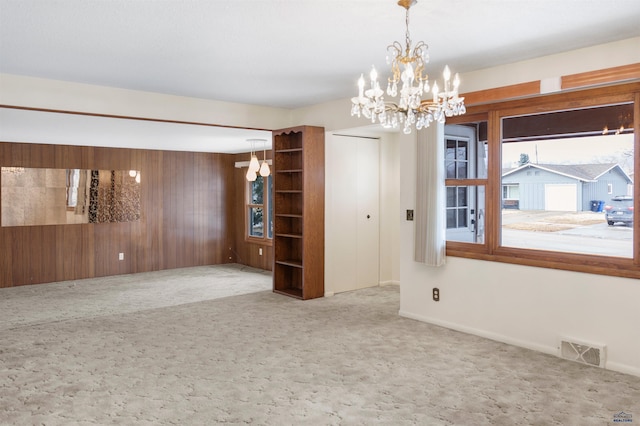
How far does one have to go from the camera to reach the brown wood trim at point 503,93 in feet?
13.1

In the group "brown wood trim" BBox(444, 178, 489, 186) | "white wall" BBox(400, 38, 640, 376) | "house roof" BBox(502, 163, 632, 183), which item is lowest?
"white wall" BBox(400, 38, 640, 376)

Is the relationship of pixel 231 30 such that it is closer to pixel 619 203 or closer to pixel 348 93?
pixel 348 93

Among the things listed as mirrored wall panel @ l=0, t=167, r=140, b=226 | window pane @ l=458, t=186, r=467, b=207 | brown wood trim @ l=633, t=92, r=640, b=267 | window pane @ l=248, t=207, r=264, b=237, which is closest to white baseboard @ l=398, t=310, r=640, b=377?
brown wood trim @ l=633, t=92, r=640, b=267

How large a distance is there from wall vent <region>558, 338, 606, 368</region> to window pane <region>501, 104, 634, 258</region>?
0.73 m

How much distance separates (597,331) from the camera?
12.1 ft

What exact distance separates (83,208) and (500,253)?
6808mm

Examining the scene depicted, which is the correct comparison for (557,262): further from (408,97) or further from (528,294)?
(408,97)

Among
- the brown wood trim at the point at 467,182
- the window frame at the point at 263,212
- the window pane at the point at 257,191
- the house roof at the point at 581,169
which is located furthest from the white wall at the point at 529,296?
the window pane at the point at 257,191

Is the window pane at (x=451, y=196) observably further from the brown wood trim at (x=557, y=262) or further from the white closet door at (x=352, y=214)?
the white closet door at (x=352, y=214)

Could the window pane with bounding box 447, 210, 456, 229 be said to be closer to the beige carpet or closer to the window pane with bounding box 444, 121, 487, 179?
the window pane with bounding box 444, 121, 487, 179

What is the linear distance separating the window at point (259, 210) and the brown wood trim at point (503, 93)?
16.5ft

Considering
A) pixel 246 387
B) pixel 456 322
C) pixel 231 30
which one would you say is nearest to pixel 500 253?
pixel 456 322

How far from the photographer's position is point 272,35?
3379mm

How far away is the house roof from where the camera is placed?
3.82m
